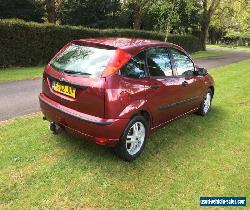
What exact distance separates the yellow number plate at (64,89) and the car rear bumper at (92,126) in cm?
22

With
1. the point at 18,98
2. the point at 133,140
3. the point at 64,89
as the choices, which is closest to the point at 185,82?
the point at 133,140

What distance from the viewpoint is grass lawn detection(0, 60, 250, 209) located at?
424cm

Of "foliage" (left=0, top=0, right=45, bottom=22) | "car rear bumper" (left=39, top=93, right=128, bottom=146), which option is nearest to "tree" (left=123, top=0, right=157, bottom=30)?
"foliage" (left=0, top=0, right=45, bottom=22)

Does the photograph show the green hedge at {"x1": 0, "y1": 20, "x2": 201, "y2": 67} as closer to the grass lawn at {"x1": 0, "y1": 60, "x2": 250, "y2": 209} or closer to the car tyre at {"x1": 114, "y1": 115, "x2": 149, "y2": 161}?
the grass lawn at {"x1": 0, "y1": 60, "x2": 250, "y2": 209}

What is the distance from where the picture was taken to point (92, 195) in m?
4.30

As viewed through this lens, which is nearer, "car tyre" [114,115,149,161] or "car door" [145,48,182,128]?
"car tyre" [114,115,149,161]

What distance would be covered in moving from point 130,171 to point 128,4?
93.2ft

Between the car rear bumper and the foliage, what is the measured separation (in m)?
22.5

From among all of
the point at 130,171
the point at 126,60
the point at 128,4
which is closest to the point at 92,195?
the point at 130,171

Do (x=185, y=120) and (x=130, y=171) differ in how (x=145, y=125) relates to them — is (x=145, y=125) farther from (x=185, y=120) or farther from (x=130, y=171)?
(x=185, y=120)

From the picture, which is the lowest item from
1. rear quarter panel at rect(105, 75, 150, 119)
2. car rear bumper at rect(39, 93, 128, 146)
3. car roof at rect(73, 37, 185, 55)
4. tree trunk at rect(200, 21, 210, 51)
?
tree trunk at rect(200, 21, 210, 51)

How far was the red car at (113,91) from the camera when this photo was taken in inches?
187

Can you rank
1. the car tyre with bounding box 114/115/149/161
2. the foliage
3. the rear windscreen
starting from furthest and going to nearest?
the foliage
the car tyre with bounding box 114/115/149/161
the rear windscreen

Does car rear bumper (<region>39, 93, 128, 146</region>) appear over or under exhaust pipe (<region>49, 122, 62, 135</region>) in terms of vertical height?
over
